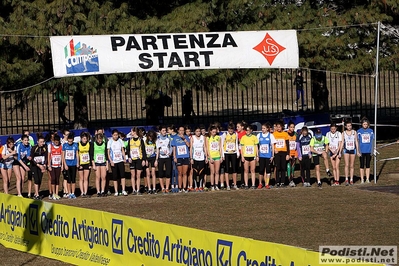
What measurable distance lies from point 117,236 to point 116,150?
26.5 feet

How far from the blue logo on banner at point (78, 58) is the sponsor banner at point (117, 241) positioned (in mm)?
5975

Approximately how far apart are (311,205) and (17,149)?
7478 mm

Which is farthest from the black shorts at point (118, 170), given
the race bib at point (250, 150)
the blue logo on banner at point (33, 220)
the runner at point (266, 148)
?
the blue logo on banner at point (33, 220)

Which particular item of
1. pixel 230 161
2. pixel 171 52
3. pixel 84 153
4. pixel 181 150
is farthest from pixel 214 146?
pixel 84 153

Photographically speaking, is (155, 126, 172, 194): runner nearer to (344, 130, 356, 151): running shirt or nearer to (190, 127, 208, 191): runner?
(190, 127, 208, 191): runner

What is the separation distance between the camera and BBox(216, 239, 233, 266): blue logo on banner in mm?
11039

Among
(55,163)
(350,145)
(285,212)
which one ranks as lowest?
(285,212)

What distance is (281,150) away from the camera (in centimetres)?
2202

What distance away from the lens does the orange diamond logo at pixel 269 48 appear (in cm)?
2278

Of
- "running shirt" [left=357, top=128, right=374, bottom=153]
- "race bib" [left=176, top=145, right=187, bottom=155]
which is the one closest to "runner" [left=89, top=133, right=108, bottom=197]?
"race bib" [left=176, top=145, right=187, bottom=155]

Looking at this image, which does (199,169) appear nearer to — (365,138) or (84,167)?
(84,167)

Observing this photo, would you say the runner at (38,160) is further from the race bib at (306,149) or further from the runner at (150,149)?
the race bib at (306,149)

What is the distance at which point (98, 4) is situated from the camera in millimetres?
25375

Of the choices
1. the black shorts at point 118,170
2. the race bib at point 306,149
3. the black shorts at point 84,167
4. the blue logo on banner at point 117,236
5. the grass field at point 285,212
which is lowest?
the grass field at point 285,212
